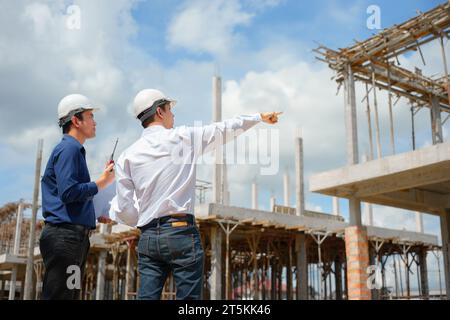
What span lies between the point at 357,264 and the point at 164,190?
862cm

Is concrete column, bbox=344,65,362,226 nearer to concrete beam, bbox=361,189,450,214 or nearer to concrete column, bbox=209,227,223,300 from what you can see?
concrete beam, bbox=361,189,450,214

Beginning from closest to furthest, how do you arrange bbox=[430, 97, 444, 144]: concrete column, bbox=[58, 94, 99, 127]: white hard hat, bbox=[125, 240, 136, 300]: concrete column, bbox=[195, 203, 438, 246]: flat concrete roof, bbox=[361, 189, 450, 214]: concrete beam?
1. bbox=[58, 94, 99, 127]: white hard hat
2. bbox=[361, 189, 450, 214]: concrete beam
3. bbox=[430, 97, 444, 144]: concrete column
4. bbox=[195, 203, 438, 246]: flat concrete roof
5. bbox=[125, 240, 136, 300]: concrete column

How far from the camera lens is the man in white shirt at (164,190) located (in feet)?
7.04

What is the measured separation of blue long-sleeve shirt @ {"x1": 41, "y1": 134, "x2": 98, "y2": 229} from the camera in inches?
95.0

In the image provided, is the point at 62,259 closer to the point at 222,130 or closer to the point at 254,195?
the point at 222,130

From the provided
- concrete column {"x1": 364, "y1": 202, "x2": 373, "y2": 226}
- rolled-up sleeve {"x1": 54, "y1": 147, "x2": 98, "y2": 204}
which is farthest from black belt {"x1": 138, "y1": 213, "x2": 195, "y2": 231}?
concrete column {"x1": 364, "y1": 202, "x2": 373, "y2": 226}

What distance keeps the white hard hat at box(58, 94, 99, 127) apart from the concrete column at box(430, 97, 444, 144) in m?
13.4

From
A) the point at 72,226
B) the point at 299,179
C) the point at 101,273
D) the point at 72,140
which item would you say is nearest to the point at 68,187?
the point at 72,226

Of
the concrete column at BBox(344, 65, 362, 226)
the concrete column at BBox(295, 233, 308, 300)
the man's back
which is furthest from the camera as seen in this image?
the concrete column at BBox(295, 233, 308, 300)

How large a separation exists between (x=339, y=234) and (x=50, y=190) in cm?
1809

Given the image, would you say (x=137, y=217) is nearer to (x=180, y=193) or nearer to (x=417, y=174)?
(x=180, y=193)

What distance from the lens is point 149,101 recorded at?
2480mm

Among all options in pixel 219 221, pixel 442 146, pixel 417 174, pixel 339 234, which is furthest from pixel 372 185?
pixel 339 234

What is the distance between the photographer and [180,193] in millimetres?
2250
